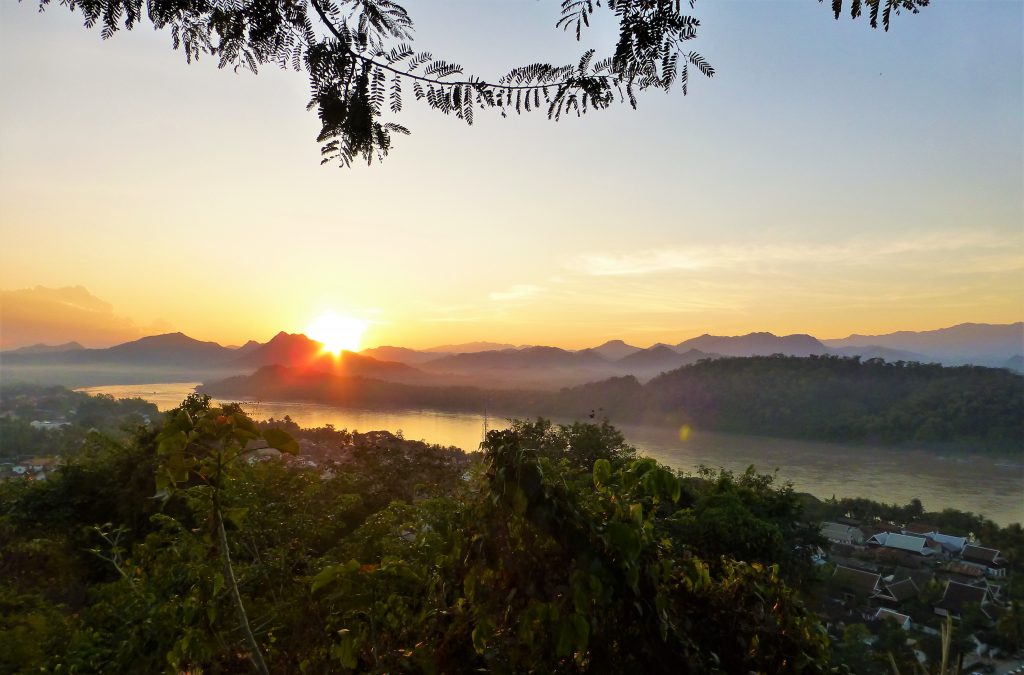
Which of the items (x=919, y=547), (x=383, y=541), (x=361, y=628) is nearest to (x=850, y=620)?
(x=919, y=547)

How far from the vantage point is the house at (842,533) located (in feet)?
41.0

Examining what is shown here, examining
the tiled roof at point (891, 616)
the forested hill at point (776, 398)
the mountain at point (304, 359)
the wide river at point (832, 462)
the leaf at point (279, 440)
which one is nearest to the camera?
the leaf at point (279, 440)

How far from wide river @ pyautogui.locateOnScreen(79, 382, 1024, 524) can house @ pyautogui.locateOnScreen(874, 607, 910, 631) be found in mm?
8630

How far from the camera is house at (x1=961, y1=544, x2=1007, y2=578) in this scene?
35.0 feet

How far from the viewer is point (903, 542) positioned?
12188mm

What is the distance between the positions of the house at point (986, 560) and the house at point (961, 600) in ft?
5.01

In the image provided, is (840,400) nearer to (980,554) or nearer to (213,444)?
(980,554)

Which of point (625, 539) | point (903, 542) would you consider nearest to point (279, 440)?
point (625, 539)

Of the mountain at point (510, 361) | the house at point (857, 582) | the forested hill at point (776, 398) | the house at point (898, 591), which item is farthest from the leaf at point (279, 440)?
the mountain at point (510, 361)

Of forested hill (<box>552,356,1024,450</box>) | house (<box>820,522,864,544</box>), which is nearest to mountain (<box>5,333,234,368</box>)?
forested hill (<box>552,356,1024,450</box>)

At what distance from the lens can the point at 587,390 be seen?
3588cm

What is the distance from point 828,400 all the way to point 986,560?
2046cm

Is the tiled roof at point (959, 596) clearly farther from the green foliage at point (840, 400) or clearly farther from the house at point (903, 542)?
the green foliage at point (840, 400)

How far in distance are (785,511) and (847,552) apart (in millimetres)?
6508
